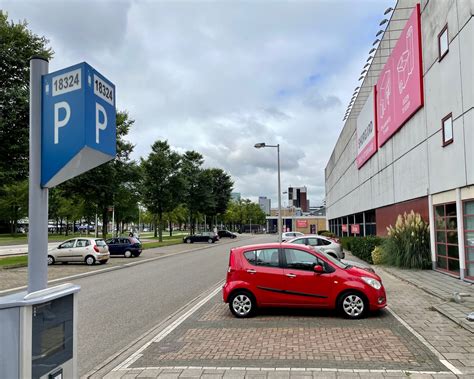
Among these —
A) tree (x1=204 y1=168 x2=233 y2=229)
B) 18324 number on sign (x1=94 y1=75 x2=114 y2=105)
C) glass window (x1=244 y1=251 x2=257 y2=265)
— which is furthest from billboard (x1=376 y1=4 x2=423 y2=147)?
tree (x1=204 y1=168 x2=233 y2=229)

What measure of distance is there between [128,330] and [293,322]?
3.12 m

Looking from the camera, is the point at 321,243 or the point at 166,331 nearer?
the point at 166,331

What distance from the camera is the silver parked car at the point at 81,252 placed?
2297 cm

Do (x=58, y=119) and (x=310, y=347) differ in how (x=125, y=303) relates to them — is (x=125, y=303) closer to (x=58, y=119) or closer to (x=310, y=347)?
(x=310, y=347)

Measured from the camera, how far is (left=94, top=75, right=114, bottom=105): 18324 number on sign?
3.12 metres

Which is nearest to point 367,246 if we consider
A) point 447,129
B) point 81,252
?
point 447,129

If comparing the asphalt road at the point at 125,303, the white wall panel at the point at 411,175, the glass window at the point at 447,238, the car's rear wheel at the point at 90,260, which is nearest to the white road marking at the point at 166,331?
the asphalt road at the point at 125,303

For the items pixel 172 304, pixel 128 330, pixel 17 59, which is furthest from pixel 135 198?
pixel 128 330

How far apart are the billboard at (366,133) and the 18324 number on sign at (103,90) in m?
24.7

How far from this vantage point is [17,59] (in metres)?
21.2

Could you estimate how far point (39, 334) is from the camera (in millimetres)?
2879

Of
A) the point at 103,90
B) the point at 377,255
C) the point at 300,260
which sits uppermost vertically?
the point at 103,90

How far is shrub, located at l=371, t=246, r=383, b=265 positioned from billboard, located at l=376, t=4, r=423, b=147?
5.72 m

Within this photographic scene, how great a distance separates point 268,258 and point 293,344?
2.69 m
